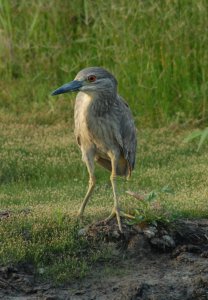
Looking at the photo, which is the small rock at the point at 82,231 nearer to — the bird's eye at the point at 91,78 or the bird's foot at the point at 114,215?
the bird's foot at the point at 114,215

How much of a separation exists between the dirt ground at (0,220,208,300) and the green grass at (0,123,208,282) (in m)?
0.10

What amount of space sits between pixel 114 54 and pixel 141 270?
5.40 m

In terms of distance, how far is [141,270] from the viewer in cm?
657

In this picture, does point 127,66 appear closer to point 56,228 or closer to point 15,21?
point 15,21


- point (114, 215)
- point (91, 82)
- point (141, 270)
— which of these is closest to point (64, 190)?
point (114, 215)

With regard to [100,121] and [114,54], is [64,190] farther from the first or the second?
[114,54]

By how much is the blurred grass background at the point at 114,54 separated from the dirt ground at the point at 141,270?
4.06 m

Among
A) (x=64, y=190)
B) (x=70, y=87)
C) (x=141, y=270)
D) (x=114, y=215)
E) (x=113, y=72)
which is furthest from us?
(x=113, y=72)

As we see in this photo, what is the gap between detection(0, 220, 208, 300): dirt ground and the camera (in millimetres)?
6223

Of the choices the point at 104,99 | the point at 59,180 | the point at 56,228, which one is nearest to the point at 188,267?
the point at 56,228

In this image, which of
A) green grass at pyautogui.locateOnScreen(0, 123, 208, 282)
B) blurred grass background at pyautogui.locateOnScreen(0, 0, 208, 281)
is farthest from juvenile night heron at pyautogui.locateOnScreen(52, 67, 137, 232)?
blurred grass background at pyautogui.locateOnScreen(0, 0, 208, 281)

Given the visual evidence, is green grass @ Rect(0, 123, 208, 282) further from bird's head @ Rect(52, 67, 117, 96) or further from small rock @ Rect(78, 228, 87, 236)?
bird's head @ Rect(52, 67, 117, 96)

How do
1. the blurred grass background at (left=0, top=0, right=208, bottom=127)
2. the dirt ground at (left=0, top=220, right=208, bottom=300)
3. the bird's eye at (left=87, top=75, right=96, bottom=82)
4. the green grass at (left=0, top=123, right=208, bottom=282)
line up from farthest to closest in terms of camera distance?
the blurred grass background at (left=0, top=0, right=208, bottom=127) < the bird's eye at (left=87, top=75, right=96, bottom=82) < the green grass at (left=0, top=123, right=208, bottom=282) < the dirt ground at (left=0, top=220, right=208, bottom=300)

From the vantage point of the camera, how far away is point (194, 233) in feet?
23.1
